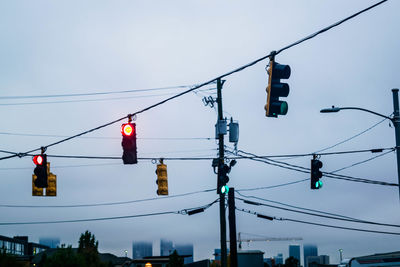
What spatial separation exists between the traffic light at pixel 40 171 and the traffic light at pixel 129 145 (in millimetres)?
3972

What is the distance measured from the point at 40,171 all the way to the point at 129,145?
4.40 metres

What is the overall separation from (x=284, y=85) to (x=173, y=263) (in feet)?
144

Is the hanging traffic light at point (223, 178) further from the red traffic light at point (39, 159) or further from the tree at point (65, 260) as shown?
the red traffic light at point (39, 159)

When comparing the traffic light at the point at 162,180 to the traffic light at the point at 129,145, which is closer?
the traffic light at the point at 129,145

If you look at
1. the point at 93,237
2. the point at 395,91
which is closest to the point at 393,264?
the point at 395,91

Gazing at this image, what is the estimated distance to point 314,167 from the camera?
2348 centimetres

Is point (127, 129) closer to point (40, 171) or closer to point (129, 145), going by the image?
point (129, 145)

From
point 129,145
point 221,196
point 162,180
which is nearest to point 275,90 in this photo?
point 129,145

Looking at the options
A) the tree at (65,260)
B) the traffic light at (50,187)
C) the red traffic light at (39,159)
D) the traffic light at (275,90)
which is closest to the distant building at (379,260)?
the tree at (65,260)

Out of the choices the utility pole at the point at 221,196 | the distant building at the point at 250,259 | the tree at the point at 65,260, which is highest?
the utility pole at the point at 221,196

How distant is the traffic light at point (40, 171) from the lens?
2145cm

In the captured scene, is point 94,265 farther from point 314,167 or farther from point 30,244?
point 30,244

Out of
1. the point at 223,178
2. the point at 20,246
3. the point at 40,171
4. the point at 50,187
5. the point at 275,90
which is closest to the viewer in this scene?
the point at 275,90

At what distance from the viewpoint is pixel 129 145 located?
19453 mm
